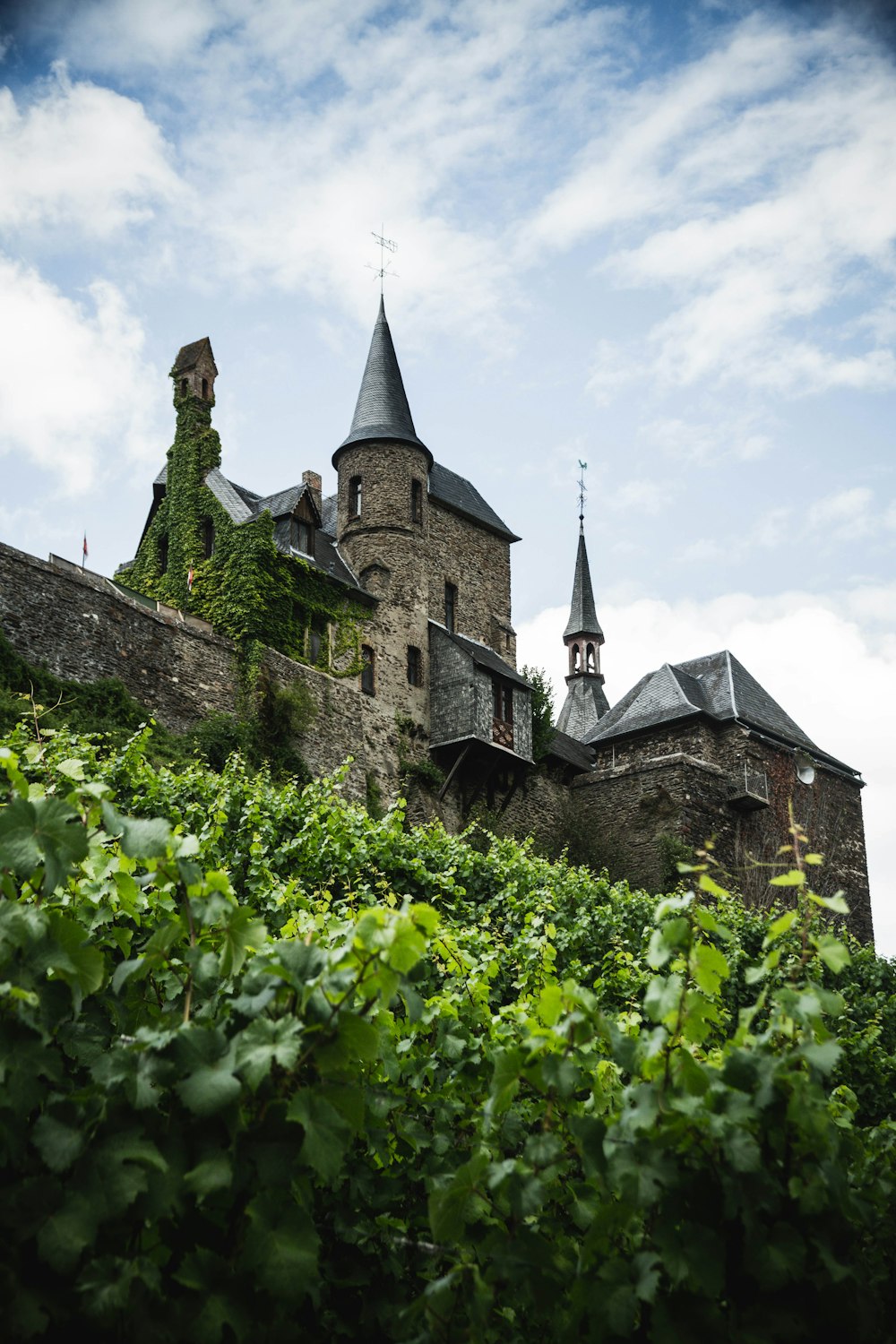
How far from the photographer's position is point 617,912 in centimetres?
1525

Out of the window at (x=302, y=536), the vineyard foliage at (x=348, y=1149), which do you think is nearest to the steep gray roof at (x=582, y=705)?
the window at (x=302, y=536)

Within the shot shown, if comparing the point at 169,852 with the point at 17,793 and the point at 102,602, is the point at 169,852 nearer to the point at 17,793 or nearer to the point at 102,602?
the point at 17,793

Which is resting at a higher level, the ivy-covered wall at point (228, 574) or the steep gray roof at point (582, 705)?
the steep gray roof at point (582, 705)

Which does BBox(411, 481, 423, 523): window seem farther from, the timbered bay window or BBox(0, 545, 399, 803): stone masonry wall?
BBox(0, 545, 399, 803): stone masonry wall

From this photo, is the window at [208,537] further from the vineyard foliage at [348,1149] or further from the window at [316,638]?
the vineyard foliage at [348,1149]

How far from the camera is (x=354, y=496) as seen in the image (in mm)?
30438

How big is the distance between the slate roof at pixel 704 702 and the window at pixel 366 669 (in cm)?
818

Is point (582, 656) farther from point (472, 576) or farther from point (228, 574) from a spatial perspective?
point (228, 574)

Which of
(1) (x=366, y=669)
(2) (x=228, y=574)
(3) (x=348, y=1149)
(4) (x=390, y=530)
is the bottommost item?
(3) (x=348, y=1149)

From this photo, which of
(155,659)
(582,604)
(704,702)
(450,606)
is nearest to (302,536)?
(450,606)

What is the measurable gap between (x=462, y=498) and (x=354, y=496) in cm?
499

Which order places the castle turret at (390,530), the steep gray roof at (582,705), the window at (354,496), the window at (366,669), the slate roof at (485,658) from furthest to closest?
the steep gray roof at (582,705), the window at (354,496), the slate roof at (485,658), the castle turret at (390,530), the window at (366,669)

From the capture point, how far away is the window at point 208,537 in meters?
27.1

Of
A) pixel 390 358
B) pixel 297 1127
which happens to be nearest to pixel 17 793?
pixel 297 1127
